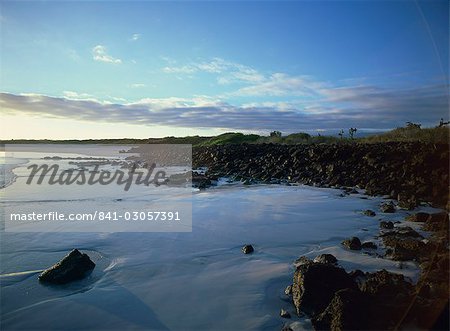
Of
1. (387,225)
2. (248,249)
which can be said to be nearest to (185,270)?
(248,249)

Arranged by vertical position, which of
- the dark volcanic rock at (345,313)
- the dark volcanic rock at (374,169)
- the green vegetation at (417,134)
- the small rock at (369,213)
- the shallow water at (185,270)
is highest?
the green vegetation at (417,134)

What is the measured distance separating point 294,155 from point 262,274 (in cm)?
1577

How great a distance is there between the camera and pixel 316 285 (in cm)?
400

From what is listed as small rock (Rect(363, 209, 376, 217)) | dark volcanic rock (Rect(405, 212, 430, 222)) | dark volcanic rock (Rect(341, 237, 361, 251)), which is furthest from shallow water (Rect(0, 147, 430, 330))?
dark volcanic rock (Rect(405, 212, 430, 222))

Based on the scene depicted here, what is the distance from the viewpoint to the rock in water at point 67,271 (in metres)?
4.93

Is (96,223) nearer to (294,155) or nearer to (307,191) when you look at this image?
(307,191)

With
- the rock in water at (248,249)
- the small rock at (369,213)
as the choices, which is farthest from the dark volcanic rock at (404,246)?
the rock in water at (248,249)

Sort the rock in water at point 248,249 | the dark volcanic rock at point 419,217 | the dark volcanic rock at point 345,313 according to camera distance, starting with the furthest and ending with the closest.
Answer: the dark volcanic rock at point 419,217, the rock in water at point 248,249, the dark volcanic rock at point 345,313

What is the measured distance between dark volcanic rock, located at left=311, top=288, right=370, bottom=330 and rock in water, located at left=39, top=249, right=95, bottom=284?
135 inches

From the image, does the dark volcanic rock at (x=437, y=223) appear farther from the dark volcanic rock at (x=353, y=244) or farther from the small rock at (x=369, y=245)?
the dark volcanic rock at (x=353, y=244)

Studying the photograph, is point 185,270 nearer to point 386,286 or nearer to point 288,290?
point 288,290

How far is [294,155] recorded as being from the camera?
20.2m

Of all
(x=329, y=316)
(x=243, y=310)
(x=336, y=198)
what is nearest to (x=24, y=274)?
(x=243, y=310)

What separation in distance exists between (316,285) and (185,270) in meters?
2.15
